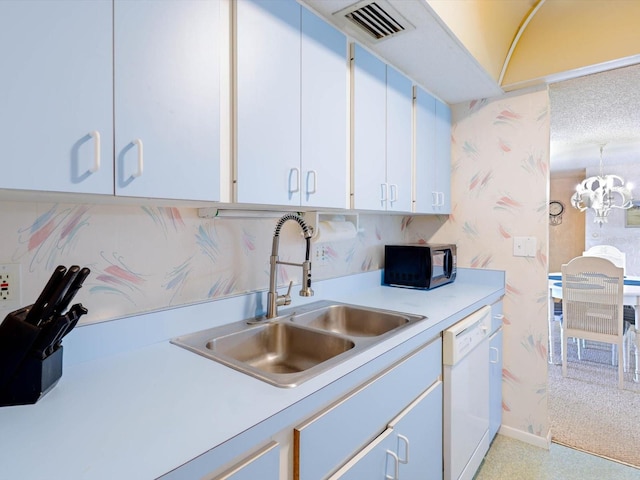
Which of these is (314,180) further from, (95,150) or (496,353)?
(496,353)

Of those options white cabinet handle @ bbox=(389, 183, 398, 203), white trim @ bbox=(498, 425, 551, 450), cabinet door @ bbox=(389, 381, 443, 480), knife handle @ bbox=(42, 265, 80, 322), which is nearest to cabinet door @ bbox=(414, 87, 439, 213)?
white cabinet handle @ bbox=(389, 183, 398, 203)

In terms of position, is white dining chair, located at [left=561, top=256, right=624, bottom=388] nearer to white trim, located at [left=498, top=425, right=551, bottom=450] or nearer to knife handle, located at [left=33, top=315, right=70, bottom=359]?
white trim, located at [left=498, top=425, right=551, bottom=450]

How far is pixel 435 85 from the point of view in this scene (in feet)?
7.00

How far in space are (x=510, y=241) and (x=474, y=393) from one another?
100cm

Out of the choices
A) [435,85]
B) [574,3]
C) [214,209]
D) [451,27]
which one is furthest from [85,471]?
[574,3]

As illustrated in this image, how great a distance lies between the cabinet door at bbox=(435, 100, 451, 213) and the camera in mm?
2301

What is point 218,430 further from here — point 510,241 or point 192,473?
point 510,241

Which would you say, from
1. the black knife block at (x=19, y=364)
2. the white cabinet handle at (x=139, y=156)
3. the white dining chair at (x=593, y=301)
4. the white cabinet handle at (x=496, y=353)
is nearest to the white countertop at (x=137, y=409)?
the black knife block at (x=19, y=364)

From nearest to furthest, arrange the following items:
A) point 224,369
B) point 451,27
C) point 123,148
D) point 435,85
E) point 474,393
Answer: point 123,148 < point 224,369 < point 451,27 < point 474,393 < point 435,85

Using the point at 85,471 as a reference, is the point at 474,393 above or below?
below

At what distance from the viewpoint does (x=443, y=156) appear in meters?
2.37

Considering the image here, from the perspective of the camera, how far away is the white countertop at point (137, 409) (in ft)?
1.99

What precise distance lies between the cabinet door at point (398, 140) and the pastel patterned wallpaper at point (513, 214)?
2.12 ft

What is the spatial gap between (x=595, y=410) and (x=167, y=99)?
3.16 meters
